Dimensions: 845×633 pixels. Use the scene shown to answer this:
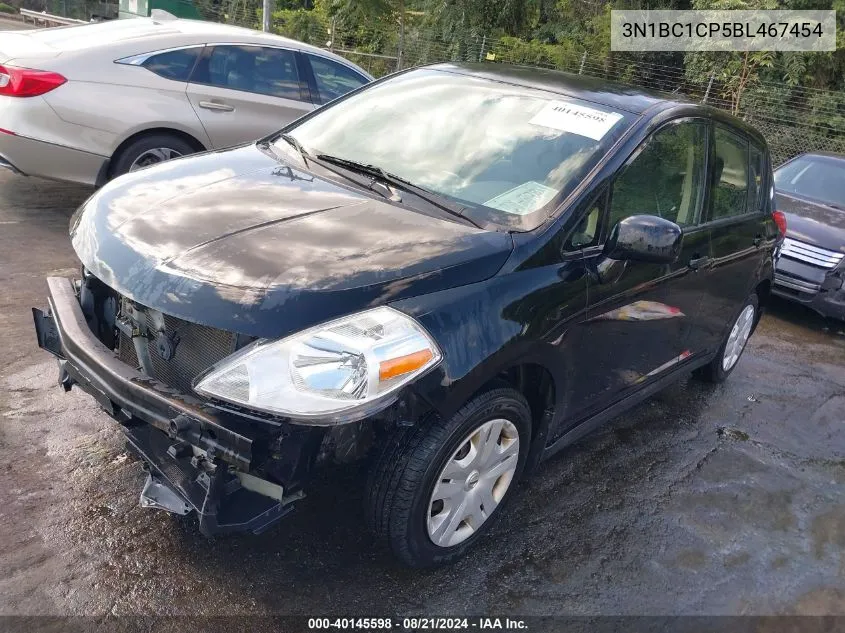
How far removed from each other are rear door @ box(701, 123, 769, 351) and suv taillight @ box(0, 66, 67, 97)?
459cm

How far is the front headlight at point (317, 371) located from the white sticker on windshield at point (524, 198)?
91 cm

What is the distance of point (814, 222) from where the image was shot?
6.86 metres

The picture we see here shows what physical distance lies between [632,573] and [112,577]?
2004 mm

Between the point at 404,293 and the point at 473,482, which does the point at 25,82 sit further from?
the point at 473,482

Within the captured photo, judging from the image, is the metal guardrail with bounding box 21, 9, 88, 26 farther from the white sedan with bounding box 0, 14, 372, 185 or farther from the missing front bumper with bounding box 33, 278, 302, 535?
the missing front bumper with bounding box 33, 278, 302, 535

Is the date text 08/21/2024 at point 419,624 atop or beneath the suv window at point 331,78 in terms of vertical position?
beneath

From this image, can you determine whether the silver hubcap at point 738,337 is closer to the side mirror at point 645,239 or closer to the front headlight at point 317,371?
the side mirror at point 645,239

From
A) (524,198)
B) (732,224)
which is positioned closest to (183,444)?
(524,198)

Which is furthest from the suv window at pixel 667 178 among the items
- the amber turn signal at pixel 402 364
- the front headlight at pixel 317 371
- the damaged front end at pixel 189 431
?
the damaged front end at pixel 189 431

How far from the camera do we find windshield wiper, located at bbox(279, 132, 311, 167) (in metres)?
3.44

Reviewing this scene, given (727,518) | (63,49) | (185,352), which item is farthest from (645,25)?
(185,352)

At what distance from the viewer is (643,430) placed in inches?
167

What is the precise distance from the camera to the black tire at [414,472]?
248 centimetres

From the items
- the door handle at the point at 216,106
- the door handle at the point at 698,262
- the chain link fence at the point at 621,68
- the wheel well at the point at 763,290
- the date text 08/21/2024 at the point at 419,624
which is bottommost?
the date text 08/21/2024 at the point at 419,624
